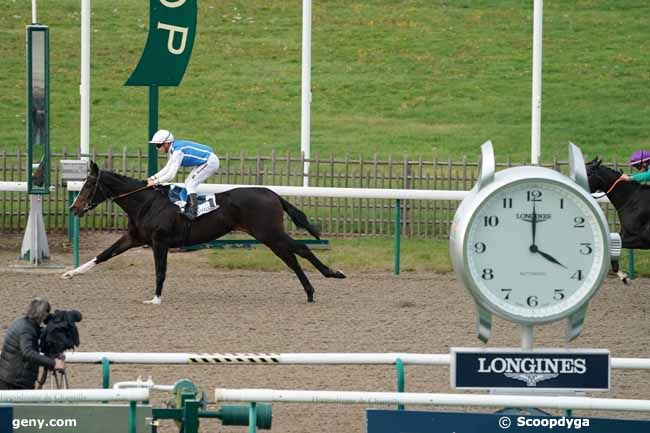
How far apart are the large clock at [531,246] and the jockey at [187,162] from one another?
7.87 meters

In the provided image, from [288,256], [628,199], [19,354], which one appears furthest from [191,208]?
[19,354]

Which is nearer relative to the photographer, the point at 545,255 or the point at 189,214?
the point at 545,255

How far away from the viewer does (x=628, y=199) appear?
15492 millimetres

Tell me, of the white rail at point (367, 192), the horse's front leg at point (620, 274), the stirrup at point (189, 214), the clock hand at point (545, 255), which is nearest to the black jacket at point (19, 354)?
the clock hand at point (545, 255)

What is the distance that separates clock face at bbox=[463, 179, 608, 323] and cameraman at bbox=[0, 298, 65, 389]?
10.0 feet

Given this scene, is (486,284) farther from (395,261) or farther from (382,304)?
(395,261)

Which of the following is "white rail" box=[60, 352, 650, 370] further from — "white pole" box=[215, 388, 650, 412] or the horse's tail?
the horse's tail

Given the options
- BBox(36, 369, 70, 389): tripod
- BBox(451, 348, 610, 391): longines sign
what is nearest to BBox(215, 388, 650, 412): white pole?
BBox(451, 348, 610, 391): longines sign

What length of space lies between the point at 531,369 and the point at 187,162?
846cm

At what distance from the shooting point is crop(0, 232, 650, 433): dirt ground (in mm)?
10492

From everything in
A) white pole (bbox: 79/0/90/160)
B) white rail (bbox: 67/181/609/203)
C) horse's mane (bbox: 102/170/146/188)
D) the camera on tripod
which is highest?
white pole (bbox: 79/0/90/160)

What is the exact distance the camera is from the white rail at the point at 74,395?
6789 mm

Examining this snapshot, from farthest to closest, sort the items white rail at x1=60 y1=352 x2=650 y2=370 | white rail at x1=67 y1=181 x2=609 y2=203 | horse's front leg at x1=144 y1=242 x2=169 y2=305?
white rail at x1=67 y1=181 x2=609 y2=203
horse's front leg at x1=144 y1=242 x2=169 y2=305
white rail at x1=60 y1=352 x2=650 y2=370

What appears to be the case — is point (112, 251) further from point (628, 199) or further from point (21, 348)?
point (21, 348)
